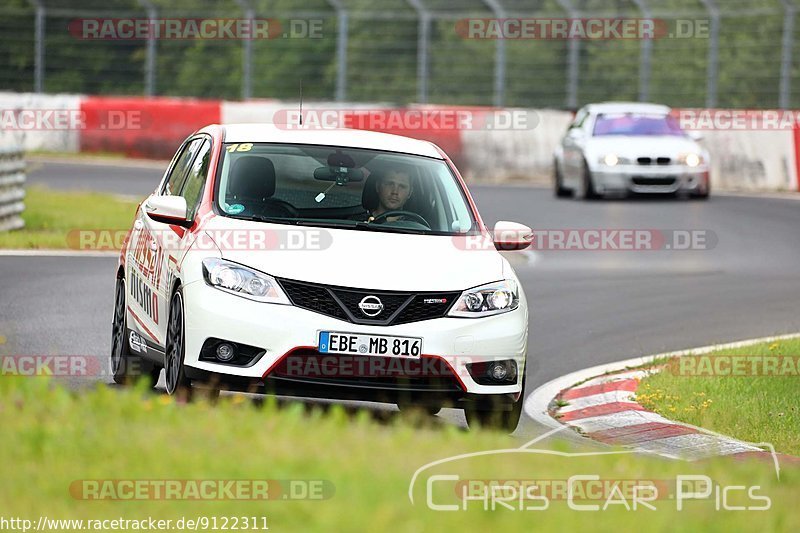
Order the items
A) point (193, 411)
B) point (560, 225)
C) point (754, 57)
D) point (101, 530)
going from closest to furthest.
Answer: point (101, 530), point (193, 411), point (560, 225), point (754, 57)

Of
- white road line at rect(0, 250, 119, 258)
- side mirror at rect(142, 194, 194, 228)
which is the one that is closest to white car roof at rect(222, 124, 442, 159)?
side mirror at rect(142, 194, 194, 228)

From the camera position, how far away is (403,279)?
8.88 meters

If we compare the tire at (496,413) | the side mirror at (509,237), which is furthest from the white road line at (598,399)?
the tire at (496,413)

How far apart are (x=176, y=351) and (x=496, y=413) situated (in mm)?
1723

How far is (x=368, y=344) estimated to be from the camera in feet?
28.6

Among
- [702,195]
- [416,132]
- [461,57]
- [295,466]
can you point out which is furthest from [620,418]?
[461,57]

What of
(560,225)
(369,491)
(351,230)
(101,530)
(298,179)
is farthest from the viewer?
(560,225)

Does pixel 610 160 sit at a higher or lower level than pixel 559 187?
higher

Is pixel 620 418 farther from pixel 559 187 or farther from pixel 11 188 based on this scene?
pixel 559 187

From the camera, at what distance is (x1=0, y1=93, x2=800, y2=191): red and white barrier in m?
30.1

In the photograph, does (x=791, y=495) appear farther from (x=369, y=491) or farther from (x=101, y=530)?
(x=101, y=530)

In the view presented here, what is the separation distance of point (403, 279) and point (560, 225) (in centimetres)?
1428

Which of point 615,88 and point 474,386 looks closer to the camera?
point 474,386

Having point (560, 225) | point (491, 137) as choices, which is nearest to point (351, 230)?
point (560, 225)
